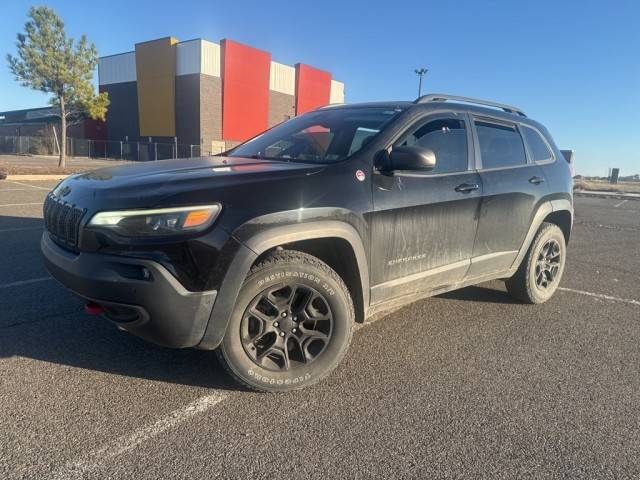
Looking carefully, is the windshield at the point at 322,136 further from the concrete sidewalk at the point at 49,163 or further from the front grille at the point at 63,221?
the concrete sidewalk at the point at 49,163

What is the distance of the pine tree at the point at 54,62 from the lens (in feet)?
74.0

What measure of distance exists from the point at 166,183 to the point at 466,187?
2.25 m

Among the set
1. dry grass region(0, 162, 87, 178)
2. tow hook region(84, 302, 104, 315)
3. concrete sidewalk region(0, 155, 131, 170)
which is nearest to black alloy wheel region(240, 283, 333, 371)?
tow hook region(84, 302, 104, 315)

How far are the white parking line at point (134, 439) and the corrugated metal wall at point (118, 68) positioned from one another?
44029mm

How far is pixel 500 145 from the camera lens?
4199 millimetres

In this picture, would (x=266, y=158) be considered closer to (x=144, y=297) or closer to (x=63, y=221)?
(x=63, y=221)

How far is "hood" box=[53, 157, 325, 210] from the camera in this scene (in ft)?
7.93

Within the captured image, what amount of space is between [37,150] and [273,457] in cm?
5134

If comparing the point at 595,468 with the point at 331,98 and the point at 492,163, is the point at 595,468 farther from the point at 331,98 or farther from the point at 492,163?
the point at 331,98

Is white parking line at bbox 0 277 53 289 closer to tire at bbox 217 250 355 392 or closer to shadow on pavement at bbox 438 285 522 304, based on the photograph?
tire at bbox 217 250 355 392

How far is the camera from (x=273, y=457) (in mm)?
2223

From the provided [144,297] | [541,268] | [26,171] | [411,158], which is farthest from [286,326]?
[26,171]

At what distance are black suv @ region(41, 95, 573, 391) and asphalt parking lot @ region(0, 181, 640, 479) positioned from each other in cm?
35

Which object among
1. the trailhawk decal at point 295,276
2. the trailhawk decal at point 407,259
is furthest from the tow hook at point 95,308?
the trailhawk decal at point 407,259
